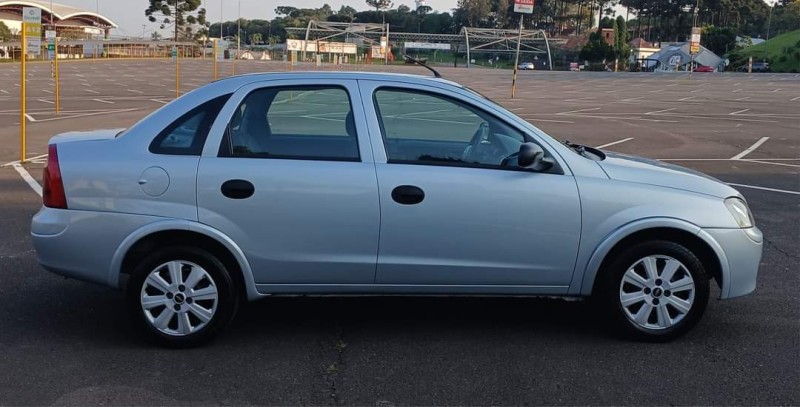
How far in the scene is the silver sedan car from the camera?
4719 mm

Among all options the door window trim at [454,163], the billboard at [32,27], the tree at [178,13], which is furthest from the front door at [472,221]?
the tree at [178,13]

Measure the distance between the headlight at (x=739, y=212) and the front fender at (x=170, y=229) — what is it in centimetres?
307

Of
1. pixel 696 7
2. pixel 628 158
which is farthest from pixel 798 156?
pixel 696 7

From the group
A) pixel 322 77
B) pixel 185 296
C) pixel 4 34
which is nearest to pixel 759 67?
pixel 4 34

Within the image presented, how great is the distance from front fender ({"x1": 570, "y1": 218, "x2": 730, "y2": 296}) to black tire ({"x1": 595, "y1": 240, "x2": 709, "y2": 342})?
9cm

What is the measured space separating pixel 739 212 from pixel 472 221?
5.85ft

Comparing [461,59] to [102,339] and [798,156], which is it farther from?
[102,339]

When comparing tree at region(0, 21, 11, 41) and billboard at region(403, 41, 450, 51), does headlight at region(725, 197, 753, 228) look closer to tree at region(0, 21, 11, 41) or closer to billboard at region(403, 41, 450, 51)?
billboard at region(403, 41, 450, 51)

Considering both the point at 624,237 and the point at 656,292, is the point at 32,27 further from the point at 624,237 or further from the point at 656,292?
the point at 656,292

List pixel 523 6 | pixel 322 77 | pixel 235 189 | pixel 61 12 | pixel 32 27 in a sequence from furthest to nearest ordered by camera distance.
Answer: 1. pixel 61 12
2. pixel 523 6
3. pixel 32 27
4. pixel 322 77
5. pixel 235 189

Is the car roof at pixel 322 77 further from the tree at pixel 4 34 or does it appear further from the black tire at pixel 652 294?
the tree at pixel 4 34

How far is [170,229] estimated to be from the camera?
4.71 meters

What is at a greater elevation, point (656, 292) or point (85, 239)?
point (85, 239)

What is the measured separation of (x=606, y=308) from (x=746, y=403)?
1.03 m
